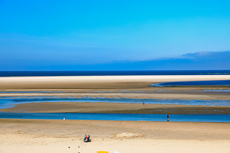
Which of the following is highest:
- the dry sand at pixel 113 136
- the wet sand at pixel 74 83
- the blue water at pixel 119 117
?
the wet sand at pixel 74 83

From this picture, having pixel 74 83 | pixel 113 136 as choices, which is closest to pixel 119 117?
pixel 113 136

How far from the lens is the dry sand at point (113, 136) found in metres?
12.3

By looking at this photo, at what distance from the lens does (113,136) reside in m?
14.5

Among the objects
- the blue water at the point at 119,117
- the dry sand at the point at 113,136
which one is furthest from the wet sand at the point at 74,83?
the dry sand at the point at 113,136

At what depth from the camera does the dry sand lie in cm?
1225

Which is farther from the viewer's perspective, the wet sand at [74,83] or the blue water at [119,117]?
the wet sand at [74,83]

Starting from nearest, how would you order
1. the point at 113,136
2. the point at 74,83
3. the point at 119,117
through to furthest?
the point at 113,136
the point at 119,117
the point at 74,83

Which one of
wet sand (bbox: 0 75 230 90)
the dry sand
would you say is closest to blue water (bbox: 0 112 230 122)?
the dry sand

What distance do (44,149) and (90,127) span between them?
5.26m

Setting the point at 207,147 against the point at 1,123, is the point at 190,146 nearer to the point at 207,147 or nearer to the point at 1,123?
the point at 207,147

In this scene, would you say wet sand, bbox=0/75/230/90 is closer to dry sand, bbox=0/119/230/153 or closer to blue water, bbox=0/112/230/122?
blue water, bbox=0/112/230/122

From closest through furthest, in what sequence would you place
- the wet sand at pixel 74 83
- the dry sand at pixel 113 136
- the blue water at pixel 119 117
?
the dry sand at pixel 113 136
the blue water at pixel 119 117
the wet sand at pixel 74 83

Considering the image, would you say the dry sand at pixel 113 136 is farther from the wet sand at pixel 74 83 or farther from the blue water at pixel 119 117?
the wet sand at pixel 74 83

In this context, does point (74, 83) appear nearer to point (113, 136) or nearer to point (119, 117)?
point (119, 117)
